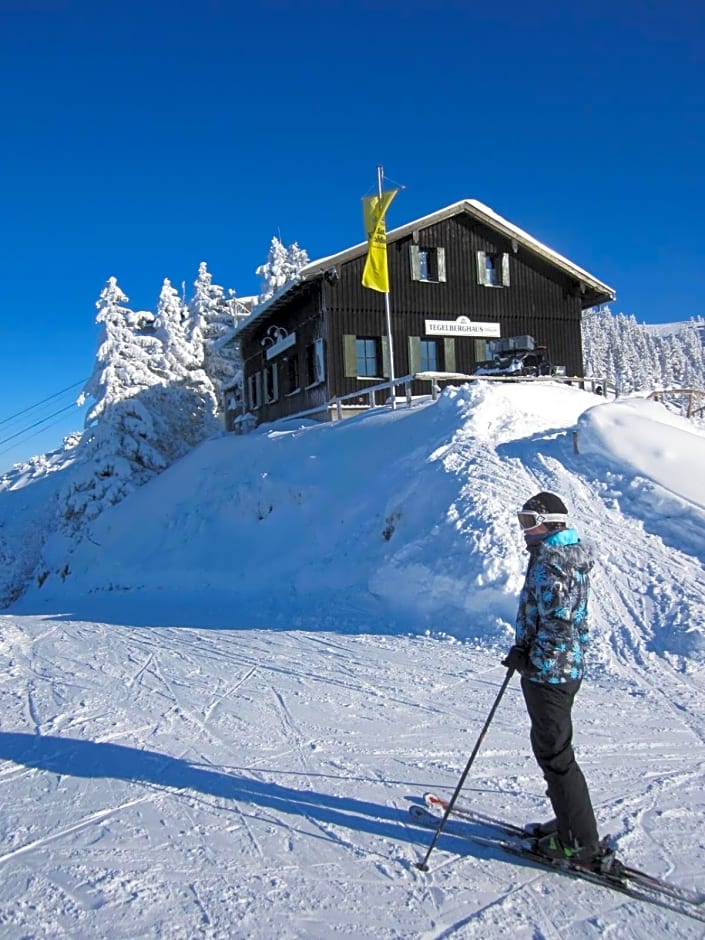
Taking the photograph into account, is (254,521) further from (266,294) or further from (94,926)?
(266,294)

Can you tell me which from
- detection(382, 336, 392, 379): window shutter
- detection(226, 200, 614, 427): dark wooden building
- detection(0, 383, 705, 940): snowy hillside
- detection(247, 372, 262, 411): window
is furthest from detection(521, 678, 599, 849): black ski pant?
detection(247, 372, 262, 411): window

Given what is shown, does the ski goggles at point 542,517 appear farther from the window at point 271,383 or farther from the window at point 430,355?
the window at point 271,383

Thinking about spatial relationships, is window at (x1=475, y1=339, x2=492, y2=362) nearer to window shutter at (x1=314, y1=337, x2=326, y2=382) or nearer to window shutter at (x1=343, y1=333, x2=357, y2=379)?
window shutter at (x1=343, y1=333, x2=357, y2=379)

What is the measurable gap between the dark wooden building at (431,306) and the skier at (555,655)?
17.5 meters

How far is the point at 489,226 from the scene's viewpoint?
79.7ft

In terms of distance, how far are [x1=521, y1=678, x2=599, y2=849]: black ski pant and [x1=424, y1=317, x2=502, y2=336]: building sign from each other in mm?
20279

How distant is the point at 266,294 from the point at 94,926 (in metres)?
40.5

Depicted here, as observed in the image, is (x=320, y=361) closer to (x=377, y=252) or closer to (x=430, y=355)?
(x=430, y=355)

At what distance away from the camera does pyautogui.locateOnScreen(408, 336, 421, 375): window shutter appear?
22938mm

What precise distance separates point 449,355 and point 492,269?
378 centimetres

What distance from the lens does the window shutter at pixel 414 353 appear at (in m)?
22.9

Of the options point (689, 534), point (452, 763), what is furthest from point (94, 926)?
point (689, 534)

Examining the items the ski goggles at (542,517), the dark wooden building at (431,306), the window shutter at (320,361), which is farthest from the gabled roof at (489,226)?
the ski goggles at (542,517)

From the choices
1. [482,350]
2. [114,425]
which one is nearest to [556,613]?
[482,350]
